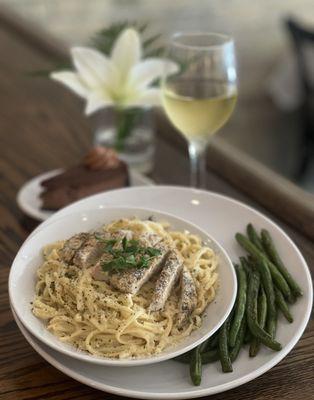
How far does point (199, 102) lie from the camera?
3.98 ft

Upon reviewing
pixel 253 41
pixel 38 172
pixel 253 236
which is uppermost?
pixel 253 236

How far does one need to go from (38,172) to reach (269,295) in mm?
722

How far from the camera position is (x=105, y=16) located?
3625 millimetres

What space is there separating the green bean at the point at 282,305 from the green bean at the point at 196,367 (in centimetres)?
15

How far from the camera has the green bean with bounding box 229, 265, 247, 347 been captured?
851 mm

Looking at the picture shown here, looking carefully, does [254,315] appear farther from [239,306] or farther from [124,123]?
[124,123]

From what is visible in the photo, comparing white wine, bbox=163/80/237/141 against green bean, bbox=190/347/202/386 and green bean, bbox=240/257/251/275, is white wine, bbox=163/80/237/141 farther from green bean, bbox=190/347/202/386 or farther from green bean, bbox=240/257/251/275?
green bean, bbox=190/347/202/386

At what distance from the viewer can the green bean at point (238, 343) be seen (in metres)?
0.83

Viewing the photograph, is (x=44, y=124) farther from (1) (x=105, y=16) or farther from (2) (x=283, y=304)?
(1) (x=105, y=16)

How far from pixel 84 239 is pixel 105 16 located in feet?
9.54

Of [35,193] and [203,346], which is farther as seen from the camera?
[35,193]

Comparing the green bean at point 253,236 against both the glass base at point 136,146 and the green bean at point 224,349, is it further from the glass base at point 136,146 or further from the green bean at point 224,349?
the glass base at point 136,146

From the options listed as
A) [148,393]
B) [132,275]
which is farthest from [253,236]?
[148,393]

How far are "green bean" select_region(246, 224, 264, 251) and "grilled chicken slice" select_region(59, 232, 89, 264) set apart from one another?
29cm
